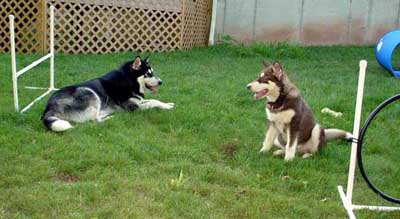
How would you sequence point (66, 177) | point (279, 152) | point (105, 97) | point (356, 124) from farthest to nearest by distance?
1. point (105, 97)
2. point (279, 152)
3. point (66, 177)
4. point (356, 124)

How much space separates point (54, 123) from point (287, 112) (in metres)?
2.28

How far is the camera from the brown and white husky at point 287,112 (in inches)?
192

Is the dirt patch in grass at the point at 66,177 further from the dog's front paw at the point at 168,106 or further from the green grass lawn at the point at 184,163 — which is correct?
the dog's front paw at the point at 168,106

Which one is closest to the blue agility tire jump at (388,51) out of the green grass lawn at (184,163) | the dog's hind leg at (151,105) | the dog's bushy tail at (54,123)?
the green grass lawn at (184,163)

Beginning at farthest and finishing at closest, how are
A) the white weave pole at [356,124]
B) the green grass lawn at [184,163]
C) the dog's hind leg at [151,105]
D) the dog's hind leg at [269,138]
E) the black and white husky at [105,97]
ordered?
1. the dog's hind leg at [151,105]
2. the black and white husky at [105,97]
3. the dog's hind leg at [269,138]
4. the green grass lawn at [184,163]
5. the white weave pole at [356,124]

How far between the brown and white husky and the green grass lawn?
17 centimetres

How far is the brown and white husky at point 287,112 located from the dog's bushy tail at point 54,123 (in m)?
1.87

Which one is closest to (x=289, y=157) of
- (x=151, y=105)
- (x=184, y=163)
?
(x=184, y=163)

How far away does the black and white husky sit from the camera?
227 inches

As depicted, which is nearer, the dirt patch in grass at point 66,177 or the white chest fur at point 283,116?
the dirt patch in grass at point 66,177

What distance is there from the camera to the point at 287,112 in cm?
486

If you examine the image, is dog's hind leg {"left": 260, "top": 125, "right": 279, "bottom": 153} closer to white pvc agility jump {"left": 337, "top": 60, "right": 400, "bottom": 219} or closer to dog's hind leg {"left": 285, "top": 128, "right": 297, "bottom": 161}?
dog's hind leg {"left": 285, "top": 128, "right": 297, "bottom": 161}

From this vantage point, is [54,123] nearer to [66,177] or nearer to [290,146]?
[66,177]

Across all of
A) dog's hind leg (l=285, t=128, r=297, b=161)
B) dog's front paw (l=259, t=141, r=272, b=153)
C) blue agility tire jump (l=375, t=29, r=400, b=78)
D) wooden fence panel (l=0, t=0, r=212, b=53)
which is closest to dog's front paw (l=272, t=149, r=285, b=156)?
dog's front paw (l=259, t=141, r=272, b=153)
